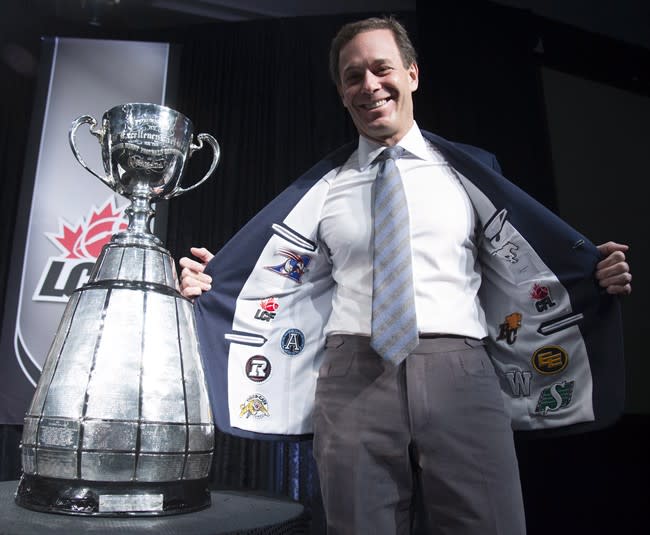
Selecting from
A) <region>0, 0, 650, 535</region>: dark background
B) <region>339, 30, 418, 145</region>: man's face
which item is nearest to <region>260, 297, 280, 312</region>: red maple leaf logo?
<region>339, 30, 418, 145</region>: man's face

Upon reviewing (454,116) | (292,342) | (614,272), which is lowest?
(292,342)

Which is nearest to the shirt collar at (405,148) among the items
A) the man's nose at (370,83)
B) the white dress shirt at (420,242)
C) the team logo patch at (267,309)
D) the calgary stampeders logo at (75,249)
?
the white dress shirt at (420,242)

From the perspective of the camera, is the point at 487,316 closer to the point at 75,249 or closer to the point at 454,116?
the point at 454,116

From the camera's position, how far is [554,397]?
3.46ft

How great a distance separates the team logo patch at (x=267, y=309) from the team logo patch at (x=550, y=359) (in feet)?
1.63

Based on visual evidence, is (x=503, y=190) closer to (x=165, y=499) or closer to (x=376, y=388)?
(x=376, y=388)

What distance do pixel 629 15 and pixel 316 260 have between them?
268 cm

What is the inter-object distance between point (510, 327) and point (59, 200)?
2.32 meters

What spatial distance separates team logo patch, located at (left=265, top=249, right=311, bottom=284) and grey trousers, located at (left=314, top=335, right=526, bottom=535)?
0.82 feet

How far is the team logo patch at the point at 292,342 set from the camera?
1.11 meters

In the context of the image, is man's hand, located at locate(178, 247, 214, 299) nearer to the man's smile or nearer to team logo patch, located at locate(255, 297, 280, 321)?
team logo patch, located at locate(255, 297, 280, 321)

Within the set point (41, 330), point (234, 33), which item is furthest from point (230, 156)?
point (41, 330)

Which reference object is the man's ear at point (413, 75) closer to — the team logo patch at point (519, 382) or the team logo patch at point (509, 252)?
the team logo patch at point (509, 252)

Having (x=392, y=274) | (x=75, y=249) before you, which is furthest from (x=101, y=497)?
(x=75, y=249)
